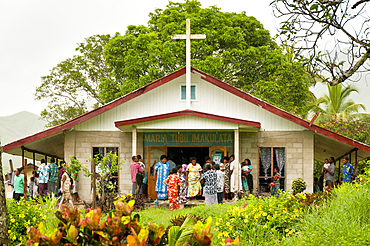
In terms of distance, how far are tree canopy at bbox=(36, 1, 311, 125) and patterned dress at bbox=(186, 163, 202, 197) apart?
38.8 ft

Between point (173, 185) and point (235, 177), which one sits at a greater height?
point (235, 177)

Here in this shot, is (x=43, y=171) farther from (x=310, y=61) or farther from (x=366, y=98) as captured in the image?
(x=366, y=98)

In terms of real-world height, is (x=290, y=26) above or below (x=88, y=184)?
above

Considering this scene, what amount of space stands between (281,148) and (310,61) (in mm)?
7945

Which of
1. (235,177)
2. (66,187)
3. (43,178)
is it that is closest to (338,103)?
(235,177)

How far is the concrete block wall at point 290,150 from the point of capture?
15301mm

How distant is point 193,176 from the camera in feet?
42.7

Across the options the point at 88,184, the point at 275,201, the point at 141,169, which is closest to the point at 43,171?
the point at 88,184

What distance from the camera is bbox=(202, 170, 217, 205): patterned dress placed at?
11.9 m

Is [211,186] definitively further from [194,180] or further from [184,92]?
[184,92]

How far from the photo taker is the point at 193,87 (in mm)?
16078

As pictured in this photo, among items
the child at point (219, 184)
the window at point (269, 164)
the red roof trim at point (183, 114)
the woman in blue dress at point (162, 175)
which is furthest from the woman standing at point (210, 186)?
the window at point (269, 164)

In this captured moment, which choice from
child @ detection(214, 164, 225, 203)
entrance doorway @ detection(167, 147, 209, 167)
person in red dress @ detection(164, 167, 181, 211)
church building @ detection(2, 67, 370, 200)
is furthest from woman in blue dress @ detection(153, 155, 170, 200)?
entrance doorway @ detection(167, 147, 209, 167)

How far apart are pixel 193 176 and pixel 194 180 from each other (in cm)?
17
